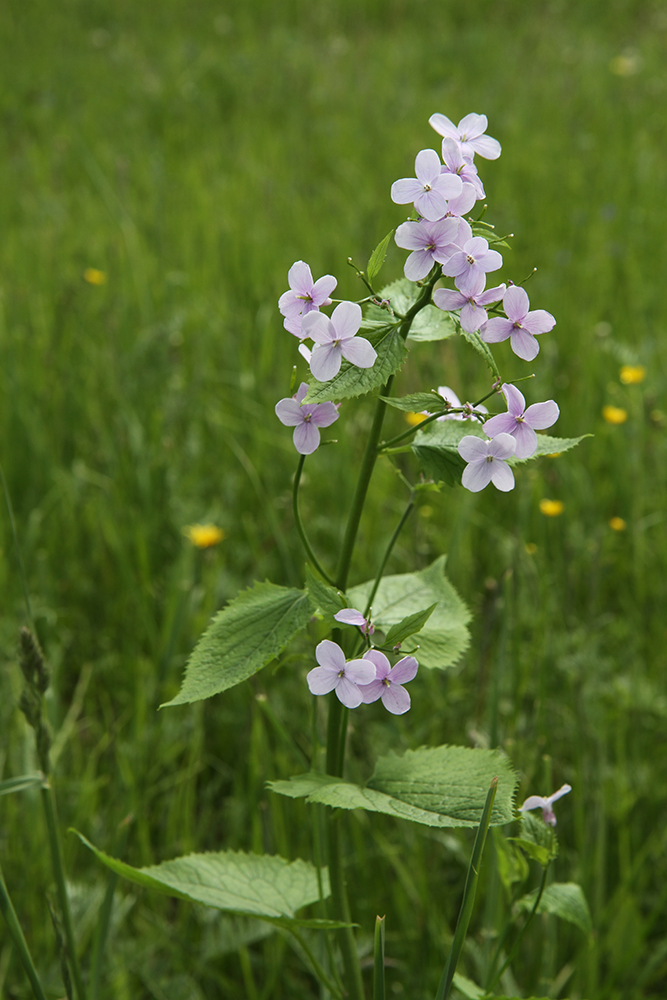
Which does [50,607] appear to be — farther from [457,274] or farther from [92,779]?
[457,274]

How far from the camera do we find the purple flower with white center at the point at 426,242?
0.71 metres

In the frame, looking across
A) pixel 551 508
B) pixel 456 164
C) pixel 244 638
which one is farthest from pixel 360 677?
pixel 551 508

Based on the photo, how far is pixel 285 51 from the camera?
595 cm

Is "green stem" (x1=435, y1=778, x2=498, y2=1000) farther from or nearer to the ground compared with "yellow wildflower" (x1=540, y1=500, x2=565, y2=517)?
nearer to the ground

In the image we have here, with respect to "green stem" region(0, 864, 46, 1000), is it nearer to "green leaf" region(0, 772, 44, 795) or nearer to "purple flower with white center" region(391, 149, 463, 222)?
"green leaf" region(0, 772, 44, 795)

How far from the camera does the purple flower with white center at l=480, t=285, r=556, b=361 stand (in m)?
0.74

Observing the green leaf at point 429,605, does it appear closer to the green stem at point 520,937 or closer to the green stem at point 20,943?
the green stem at point 520,937

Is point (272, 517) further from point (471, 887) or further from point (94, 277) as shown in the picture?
point (94, 277)

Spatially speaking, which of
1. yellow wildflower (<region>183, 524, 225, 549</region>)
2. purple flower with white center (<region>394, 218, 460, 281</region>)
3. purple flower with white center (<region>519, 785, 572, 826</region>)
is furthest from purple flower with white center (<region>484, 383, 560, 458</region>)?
yellow wildflower (<region>183, 524, 225, 549</region>)

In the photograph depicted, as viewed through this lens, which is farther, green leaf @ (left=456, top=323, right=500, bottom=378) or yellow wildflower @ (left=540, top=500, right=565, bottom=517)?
yellow wildflower @ (left=540, top=500, right=565, bottom=517)

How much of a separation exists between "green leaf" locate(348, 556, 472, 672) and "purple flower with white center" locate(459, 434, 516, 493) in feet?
0.77

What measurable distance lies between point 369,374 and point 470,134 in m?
0.30

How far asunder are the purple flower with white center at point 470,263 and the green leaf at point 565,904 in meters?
0.73

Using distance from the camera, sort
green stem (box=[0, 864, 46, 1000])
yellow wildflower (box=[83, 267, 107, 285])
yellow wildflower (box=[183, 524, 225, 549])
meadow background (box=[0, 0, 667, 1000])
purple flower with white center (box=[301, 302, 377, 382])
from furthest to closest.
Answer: yellow wildflower (box=[83, 267, 107, 285]), yellow wildflower (box=[183, 524, 225, 549]), meadow background (box=[0, 0, 667, 1000]), green stem (box=[0, 864, 46, 1000]), purple flower with white center (box=[301, 302, 377, 382])
